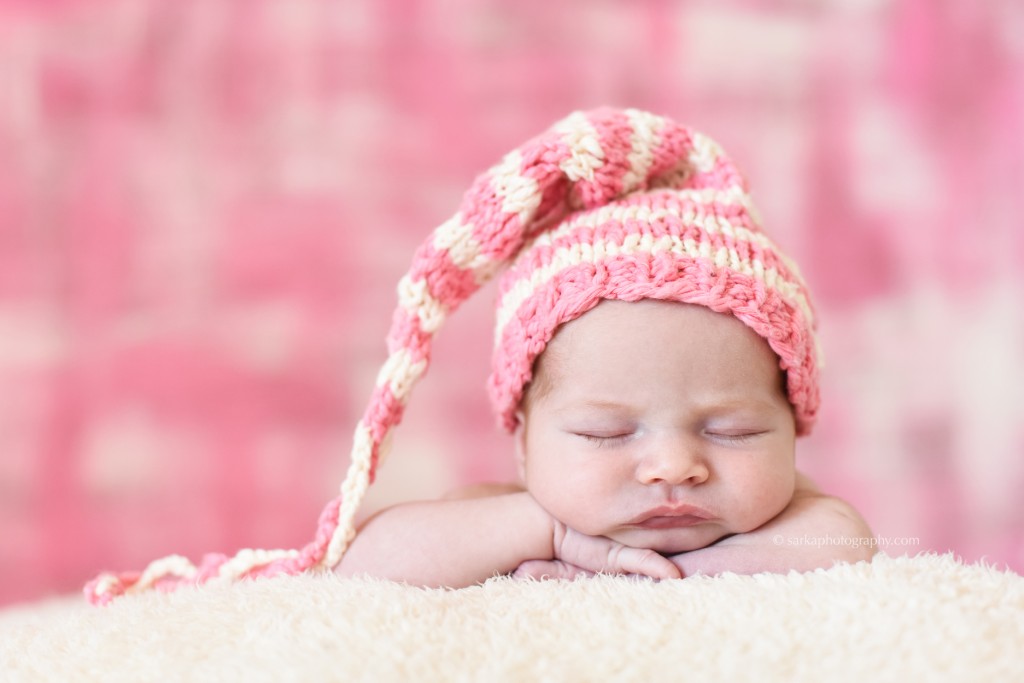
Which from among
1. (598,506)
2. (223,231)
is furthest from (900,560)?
(223,231)

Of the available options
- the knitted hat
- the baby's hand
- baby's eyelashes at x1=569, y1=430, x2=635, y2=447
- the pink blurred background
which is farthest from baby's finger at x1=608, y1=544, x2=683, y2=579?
the pink blurred background

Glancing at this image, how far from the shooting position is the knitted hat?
129cm

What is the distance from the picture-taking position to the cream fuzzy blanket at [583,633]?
0.94 m

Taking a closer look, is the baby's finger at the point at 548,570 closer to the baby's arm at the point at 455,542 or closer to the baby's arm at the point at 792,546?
the baby's arm at the point at 455,542

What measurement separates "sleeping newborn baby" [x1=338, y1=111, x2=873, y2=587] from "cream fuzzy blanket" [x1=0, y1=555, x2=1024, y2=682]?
0.34 ft

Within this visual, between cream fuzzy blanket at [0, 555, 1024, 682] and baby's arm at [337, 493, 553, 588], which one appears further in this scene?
baby's arm at [337, 493, 553, 588]

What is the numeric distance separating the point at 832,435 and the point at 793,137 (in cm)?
61

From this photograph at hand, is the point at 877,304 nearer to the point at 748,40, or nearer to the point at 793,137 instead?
the point at 793,137

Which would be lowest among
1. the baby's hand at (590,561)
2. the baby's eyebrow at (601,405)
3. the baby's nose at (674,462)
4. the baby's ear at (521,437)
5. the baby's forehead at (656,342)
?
the baby's hand at (590,561)

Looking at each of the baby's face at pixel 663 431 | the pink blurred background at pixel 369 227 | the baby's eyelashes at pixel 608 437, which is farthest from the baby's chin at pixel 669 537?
the pink blurred background at pixel 369 227

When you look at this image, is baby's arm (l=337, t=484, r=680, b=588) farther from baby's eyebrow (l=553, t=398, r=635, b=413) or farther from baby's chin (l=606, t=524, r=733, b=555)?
baby's eyebrow (l=553, t=398, r=635, b=413)

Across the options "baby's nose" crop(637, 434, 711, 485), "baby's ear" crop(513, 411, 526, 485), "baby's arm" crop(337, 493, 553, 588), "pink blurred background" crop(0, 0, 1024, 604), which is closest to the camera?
"baby's nose" crop(637, 434, 711, 485)

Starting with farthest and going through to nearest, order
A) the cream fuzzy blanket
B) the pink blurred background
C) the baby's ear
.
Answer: the pink blurred background → the baby's ear → the cream fuzzy blanket

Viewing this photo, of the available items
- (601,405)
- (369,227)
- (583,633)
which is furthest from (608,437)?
(369,227)
